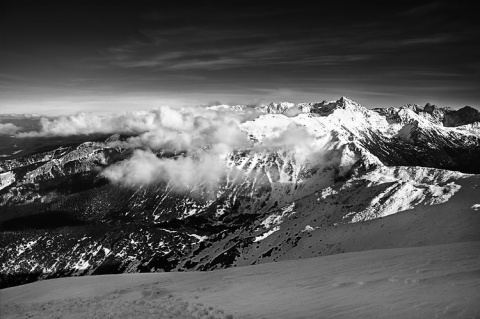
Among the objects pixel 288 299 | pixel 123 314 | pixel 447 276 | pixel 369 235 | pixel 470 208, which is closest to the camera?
pixel 447 276

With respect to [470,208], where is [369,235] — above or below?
below

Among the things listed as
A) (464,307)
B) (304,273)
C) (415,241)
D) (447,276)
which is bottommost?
(415,241)

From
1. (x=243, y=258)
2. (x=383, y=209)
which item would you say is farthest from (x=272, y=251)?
(x=383, y=209)

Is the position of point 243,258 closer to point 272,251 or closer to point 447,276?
point 272,251

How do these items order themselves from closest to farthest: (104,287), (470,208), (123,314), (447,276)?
1. (447,276)
2. (123,314)
3. (104,287)
4. (470,208)

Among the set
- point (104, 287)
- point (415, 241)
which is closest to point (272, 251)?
point (415, 241)

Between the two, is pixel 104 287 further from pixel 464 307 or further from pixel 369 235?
pixel 369 235

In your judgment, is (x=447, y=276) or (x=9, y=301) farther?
(x=9, y=301)
